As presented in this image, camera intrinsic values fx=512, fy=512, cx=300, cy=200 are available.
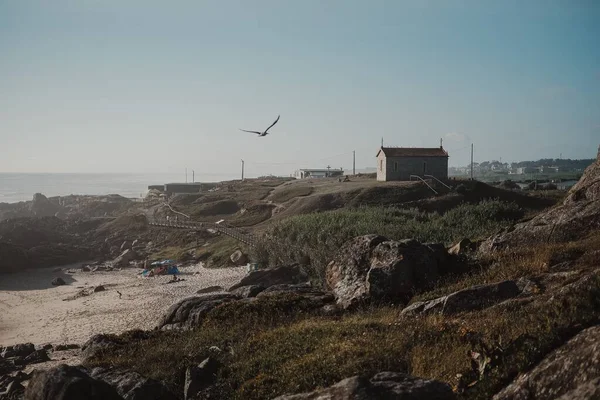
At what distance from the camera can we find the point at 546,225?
62.2ft

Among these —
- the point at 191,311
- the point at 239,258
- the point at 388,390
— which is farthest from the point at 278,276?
the point at 388,390

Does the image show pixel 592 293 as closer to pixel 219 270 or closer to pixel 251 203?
pixel 219 270

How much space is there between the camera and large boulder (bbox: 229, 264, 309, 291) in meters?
30.8

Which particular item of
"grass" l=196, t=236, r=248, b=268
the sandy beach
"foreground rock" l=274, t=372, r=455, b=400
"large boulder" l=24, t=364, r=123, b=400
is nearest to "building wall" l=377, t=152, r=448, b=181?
"grass" l=196, t=236, r=248, b=268

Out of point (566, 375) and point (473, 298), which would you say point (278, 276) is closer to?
point (473, 298)

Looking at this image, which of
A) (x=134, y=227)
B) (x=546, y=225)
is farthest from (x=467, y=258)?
(x=134, y=227)

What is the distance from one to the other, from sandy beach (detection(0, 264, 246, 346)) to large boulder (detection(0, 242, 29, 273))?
Result: 1.59 meters

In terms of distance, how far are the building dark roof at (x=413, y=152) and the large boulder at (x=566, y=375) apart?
58810 millimetres

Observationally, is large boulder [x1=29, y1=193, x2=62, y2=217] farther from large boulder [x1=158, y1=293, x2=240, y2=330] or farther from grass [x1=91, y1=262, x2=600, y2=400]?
grass [x1=91, y1=262, x2=600, y2=400]

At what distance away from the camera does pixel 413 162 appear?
65.0 m

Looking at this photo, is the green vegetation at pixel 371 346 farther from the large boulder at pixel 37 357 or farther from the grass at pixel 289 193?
the grass at pixel 289 193

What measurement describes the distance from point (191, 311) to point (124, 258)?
144ft

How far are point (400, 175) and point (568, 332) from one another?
2324 inches

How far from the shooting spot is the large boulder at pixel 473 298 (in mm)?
13398
